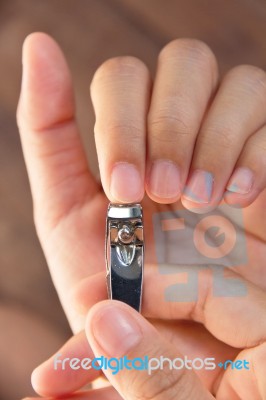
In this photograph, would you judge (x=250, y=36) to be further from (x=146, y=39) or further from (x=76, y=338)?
(x=76, y=338)

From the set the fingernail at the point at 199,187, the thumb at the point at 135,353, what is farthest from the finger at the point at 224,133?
the thumb at the point at 135,353

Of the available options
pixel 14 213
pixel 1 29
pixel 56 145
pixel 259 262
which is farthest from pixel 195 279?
pixel 1 29

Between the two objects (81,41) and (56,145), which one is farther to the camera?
(81,41)

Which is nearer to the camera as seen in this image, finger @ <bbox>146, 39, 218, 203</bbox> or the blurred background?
finger @ <bbox>146, 39, 218, 203</bbox>

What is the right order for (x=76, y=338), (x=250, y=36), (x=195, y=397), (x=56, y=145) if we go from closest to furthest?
1. (x=195, y=397)
2. (x=76, y=338)
3. (x=56, y=145)
4. (x=250, y=36)

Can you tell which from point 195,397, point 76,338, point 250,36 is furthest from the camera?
point 250,36

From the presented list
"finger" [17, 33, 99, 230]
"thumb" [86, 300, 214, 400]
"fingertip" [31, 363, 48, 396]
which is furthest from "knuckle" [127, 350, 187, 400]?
"finger" [17, 33, 99, 230]

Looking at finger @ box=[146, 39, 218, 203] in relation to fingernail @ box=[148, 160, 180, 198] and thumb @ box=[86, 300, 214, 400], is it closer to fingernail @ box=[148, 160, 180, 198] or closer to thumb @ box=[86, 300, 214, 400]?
fingernail @ box=[148, 160, 180, 198]
